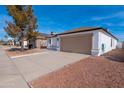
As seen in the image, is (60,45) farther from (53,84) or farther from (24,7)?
(53,84)

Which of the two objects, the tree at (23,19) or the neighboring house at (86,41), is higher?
the tree at (23,19)

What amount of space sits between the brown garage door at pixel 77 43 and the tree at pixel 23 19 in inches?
266

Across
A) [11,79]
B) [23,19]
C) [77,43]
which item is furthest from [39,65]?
[23,19]

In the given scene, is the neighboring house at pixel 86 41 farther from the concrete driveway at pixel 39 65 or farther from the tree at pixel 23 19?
the tree at pixel 23 19

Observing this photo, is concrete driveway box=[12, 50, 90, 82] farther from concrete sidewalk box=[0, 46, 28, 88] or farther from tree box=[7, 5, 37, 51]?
tree box=[7, 5, 37, 51]

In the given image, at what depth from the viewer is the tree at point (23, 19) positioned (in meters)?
20.0

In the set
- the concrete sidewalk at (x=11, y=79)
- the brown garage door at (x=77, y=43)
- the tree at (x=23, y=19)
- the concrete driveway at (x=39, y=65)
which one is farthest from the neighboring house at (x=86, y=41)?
the concrete sidewalk at (x=11, y=79)

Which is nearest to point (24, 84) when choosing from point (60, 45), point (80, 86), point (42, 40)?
point (80, 86)

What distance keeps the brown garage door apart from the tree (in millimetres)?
6759

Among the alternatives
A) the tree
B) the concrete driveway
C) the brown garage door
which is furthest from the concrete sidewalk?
the tree

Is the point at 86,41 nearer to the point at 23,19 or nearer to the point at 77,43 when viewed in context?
the point at 77,43

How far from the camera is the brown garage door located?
13603 millimetres

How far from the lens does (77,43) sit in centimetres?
1498

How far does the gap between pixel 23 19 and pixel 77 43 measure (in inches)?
415
